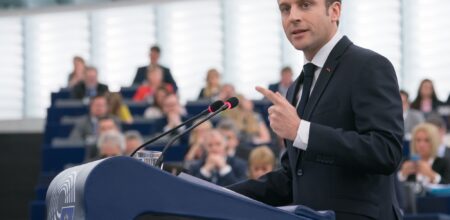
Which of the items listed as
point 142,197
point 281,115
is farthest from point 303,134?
point 142,197

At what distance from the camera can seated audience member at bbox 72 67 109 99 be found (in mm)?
13805

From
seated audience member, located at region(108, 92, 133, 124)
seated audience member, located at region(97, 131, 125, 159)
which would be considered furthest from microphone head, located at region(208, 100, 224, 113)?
seated audience member, located at region(108, 92, 133, 124)

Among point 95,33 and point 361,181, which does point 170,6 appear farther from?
point 361,181

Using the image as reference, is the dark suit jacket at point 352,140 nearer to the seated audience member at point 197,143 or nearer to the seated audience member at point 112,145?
the seated audience member at point 112,145

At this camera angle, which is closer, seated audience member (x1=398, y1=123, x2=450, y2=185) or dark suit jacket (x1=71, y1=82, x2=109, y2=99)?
seated audience member (x1=398, y1=123, x2=450, y2=185)

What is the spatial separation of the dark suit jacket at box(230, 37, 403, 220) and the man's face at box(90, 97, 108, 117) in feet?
A: 26.8

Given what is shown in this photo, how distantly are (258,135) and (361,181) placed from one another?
28.0ft

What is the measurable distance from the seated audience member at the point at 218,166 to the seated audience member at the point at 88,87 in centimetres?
505

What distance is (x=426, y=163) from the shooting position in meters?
9.05

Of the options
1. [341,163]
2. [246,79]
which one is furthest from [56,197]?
[246,79]

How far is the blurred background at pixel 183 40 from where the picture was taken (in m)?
17.5

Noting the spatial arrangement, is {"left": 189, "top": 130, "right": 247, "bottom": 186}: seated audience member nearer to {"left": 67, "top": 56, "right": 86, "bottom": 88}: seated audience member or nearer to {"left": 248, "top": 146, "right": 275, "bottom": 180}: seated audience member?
{"left": 248, "top": 146, "right": 275, "bottom": 180}: seated audience member

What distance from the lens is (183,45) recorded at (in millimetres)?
19141

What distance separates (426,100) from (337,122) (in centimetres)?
989
